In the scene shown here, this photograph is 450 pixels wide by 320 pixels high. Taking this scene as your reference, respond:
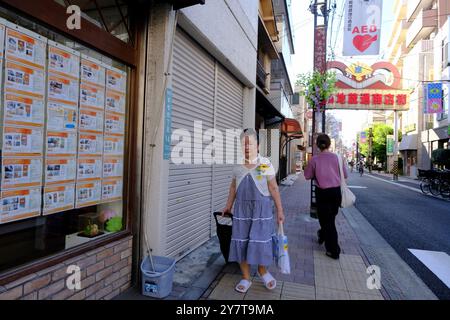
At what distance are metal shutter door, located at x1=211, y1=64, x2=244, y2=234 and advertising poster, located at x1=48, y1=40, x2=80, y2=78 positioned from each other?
335cm

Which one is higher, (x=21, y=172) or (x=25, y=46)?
(x=25, y=46)

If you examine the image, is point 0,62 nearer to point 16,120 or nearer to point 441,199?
point 16,120

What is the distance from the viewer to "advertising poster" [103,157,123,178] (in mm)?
3132

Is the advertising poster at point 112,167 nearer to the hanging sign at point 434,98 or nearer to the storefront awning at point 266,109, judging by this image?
the storefront awning at point 266,109

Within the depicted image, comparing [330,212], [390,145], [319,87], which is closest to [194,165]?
[330,212]

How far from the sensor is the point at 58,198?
2602 millimetres

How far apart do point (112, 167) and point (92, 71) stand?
1.03 meters

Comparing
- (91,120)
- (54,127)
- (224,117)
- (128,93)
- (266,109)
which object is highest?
(266,109)

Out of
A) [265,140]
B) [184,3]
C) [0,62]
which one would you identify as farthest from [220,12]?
[265,140]

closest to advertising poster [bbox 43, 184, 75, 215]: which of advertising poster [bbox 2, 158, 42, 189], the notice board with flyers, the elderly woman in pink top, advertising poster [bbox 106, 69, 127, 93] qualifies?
the notice board with flyers

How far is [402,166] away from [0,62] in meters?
37.6

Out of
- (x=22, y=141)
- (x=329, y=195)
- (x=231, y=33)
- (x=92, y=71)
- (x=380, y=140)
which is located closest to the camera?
(x=22, y=141)

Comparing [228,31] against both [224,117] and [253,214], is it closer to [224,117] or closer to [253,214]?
[224,117]

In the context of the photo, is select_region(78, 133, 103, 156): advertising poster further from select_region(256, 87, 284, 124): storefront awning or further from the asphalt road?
select_region(256, 87, 284, 124): storefront awning
